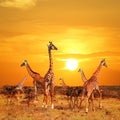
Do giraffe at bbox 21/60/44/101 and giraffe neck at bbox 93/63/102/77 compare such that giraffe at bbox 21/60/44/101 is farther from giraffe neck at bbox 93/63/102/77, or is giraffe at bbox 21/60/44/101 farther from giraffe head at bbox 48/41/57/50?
giraffe neck at bbox 93/63/102/77

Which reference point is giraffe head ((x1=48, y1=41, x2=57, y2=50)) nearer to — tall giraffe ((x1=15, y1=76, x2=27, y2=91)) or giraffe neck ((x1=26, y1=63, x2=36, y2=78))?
giraffe neck ((x1=26, y1=63, x2=36, y2=78))

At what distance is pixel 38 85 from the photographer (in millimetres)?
29781

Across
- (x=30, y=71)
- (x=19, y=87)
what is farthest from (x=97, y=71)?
(x=19, y=87)

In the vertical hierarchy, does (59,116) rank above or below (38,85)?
below

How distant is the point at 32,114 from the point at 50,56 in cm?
578

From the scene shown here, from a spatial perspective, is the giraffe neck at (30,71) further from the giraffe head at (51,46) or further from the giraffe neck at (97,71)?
the giraffe neck at (97,71)

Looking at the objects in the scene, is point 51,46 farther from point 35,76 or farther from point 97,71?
point 97,71

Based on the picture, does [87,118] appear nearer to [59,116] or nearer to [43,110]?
[59,116]

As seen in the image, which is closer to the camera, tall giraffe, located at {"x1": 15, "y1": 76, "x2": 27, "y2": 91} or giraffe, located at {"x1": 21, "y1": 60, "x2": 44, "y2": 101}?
giraffe, located at {"x1": 21, "y1": 60, "x2": 44, "y2": 101}

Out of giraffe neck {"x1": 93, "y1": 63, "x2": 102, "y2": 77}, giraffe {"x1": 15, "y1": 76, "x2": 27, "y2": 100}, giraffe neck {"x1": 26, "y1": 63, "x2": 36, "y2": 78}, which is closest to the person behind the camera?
giraffe neck {"x1": 93, "y1": 63, "x2": 102, "y2": 77}

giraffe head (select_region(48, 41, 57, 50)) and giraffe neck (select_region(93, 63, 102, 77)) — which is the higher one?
giraffe head (select_region(48, 41, 57, 50))

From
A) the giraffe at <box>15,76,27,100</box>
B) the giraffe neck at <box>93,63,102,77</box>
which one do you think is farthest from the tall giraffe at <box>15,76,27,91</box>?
the giraffe neck at <box>93,63,102,77</box>

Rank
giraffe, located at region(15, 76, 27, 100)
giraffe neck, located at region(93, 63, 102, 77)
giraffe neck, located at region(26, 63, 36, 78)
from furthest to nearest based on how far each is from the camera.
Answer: giraffe, located at region(15, 76, 27, 100) < giraffe neck, located at region(26, 63, 36, 78) < giraffe neck, located at region(93, 63, 102, 77)

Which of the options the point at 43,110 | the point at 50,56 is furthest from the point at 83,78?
the point at 43,110
